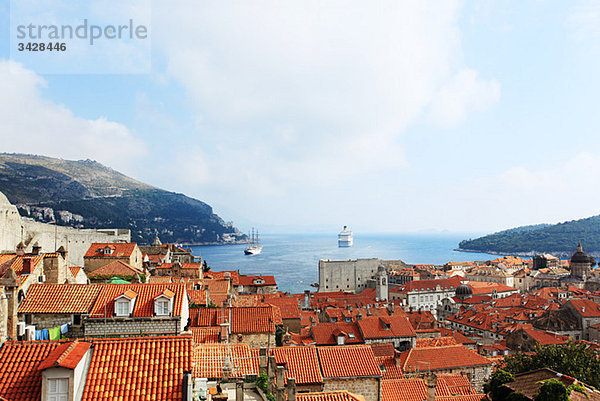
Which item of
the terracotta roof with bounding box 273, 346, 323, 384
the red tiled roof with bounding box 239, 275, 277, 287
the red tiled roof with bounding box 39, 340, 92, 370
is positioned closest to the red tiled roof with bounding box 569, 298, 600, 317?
the red tiled roof with bounding box 239, 275, 277, 287

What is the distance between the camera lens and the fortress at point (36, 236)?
39031mm

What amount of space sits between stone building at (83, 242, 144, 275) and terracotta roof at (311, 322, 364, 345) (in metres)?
14.7

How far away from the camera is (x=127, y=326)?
15984mm

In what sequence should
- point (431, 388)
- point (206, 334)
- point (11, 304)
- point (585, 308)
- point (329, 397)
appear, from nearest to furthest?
point (329, 397)
point (11, 304)
point (431, 388)
point (206, 334)
point (585, 308)

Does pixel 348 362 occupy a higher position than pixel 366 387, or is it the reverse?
pixel 348 362

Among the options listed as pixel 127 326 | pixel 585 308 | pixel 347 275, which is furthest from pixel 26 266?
pixel 347 275

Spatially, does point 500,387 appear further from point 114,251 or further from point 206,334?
point 114,251

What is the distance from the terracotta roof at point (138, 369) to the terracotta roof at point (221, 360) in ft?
14.9

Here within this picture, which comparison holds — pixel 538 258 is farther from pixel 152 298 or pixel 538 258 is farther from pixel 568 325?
pixel 152 298

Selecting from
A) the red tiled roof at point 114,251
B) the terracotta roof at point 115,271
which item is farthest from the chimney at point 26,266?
the red tiled roof at point 114,251

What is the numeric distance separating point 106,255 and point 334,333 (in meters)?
17.5

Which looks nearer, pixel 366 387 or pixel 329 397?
pixel 329 397

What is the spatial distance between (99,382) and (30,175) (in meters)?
204

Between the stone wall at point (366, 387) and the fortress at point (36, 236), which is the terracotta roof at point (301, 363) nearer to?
the stone wall at point (366, 387)
